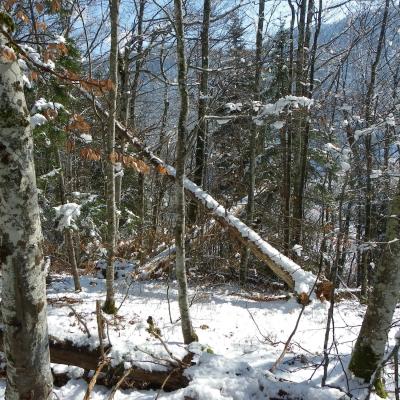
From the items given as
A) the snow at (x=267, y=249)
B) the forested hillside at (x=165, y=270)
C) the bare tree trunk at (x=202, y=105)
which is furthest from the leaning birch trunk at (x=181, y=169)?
the bare tree trunk at (x=202, y=105)

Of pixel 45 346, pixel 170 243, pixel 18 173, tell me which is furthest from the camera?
pixel 170 243

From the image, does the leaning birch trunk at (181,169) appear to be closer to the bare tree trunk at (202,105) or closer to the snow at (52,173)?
the snow at (52,173)

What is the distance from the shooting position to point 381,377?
4.21 metres

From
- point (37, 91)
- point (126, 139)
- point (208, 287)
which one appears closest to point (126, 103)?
point (126, 139)

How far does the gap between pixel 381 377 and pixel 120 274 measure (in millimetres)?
7455

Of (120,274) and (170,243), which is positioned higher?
(170,243)

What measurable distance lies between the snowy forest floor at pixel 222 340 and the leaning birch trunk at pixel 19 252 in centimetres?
204

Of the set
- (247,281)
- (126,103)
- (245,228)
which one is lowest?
(247,281)

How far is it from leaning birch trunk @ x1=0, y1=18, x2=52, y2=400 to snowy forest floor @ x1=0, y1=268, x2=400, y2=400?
2.04 m

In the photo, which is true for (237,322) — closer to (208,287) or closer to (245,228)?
(245,228)

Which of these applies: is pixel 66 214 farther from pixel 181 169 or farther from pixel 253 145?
pixel 253 145

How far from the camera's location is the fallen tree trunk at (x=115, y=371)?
170 inches

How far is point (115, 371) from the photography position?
4.38 m

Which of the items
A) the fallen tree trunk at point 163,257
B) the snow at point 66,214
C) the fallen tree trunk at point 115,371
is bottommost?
the fallen tree trunk at point 115,371
